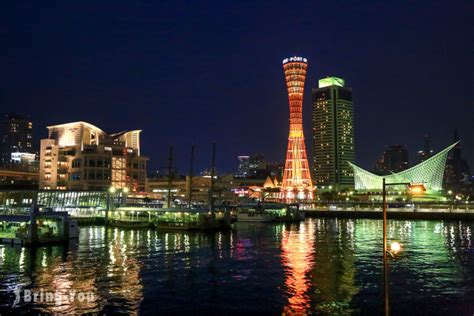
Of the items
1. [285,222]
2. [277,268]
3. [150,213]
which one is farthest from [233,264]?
[285,222]

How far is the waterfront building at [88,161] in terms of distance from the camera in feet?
342

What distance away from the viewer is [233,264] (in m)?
31.4

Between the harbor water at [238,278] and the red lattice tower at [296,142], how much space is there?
173ft

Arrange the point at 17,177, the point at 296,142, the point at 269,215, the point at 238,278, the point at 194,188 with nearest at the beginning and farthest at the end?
the point at 238,278 → the point at 269,215 → the point at 296,142 → the point at 17,177 → the point at 194,188

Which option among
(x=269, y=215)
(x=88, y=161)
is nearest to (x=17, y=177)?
(x=88, y=161)

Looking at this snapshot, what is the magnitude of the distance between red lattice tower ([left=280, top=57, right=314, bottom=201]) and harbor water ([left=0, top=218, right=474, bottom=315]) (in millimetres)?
52691

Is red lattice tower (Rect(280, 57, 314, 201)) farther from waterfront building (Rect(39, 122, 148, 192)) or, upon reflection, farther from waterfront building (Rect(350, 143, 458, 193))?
waterfront building (Rect(39, 122, 148, 192))

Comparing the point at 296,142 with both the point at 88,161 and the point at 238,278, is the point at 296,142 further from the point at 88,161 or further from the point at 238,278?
the point at 238,278

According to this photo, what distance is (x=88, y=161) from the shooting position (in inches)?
4102

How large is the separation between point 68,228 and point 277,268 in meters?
23.5

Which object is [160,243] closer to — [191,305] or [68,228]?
[68,228]

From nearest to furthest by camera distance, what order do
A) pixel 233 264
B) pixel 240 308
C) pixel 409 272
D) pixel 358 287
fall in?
pixel 240 308
pixel 358 287
pixel 409 272
pixel 233 264

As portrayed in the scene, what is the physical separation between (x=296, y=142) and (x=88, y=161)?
45.8m

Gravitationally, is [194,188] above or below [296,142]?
below
